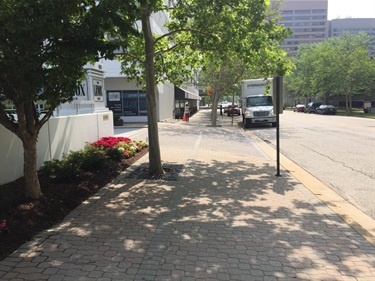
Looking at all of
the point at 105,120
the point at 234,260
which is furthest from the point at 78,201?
the point at 105,120

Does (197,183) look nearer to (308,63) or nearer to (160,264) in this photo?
(160,264)

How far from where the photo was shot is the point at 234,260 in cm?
393

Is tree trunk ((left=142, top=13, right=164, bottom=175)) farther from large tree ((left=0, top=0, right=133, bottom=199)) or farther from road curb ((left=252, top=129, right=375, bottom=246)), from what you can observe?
road curb ((left=252, top=129, right=375, bottom=246))

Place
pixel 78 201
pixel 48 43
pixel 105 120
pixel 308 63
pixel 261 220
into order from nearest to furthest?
pixel 48 43
pixel 261 220
pixel 78 201
pixel 105 120
pixel 308 63

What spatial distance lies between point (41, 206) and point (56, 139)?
3694 mm

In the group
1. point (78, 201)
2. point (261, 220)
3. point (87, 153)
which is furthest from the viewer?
point (87, 153)

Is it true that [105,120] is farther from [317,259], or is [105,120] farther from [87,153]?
[317,259]

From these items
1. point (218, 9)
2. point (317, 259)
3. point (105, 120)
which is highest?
point (218, 9)

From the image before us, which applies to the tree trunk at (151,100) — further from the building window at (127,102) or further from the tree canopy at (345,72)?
the tree canopy at (345,72)

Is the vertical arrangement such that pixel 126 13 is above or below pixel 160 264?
above

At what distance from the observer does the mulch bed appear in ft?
14.3

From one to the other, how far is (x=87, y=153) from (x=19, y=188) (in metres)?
2.64

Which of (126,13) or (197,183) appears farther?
(197,183)

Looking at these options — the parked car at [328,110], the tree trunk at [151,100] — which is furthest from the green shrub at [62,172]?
the parked car at [328,110]
